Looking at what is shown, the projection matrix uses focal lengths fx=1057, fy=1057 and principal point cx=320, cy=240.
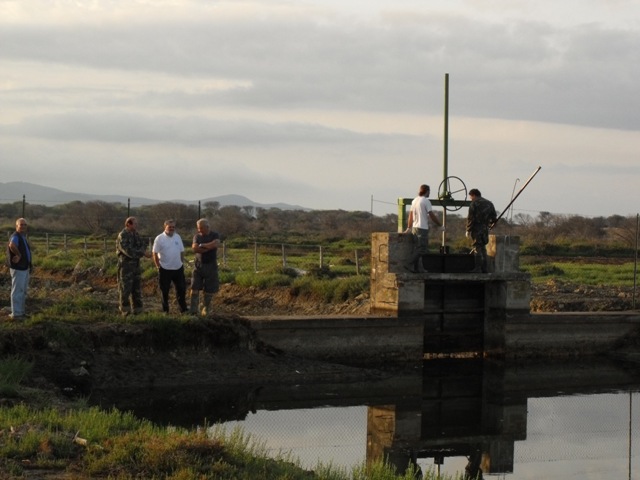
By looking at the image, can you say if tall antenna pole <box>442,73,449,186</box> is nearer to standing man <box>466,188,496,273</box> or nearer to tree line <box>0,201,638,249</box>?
standing man <box>466,188,496,273</box>

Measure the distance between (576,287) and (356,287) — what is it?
6642mm

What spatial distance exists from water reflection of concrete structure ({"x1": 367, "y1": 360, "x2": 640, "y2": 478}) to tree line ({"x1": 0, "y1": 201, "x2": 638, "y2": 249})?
78.0 ft

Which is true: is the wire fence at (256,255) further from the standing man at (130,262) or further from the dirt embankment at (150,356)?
the dirt embankment at (150,356)

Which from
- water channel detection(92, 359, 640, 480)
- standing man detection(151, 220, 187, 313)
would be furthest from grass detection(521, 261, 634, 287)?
standing man detection(151, 220, 187, 313)

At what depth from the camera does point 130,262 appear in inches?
706

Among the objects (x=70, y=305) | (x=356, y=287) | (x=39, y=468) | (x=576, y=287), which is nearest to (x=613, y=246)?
(x=576, y=287)

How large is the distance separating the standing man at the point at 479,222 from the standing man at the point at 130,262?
21.9 ft

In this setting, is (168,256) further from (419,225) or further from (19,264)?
(419,225)

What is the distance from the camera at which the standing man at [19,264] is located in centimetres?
1727

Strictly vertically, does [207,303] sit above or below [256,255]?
below

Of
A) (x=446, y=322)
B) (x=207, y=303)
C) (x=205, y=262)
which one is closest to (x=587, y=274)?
(x=446, y=322)

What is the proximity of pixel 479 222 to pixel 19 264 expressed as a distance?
893 centimetres

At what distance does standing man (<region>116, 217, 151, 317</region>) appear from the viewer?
17.8 m

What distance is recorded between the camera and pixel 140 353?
1767 centimetres
